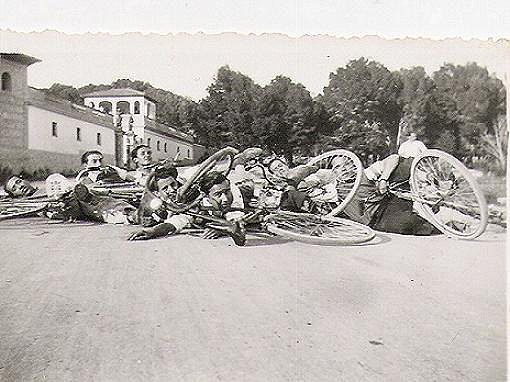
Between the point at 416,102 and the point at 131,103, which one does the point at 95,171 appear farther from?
the point at 416,102

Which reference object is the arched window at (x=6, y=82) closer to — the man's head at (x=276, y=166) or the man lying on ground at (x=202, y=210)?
the man lying on ground at (x=202, y=210)

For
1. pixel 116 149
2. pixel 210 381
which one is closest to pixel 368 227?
pixel 210 381

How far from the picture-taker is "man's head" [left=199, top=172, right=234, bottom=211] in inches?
107

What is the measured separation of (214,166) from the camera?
9.02ft

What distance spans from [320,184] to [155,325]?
1.04 meters

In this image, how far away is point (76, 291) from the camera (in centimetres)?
246

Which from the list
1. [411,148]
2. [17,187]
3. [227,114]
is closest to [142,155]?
[227,114]

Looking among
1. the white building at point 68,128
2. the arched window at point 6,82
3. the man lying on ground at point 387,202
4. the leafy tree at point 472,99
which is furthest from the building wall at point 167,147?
the leafy tree at point 472,99

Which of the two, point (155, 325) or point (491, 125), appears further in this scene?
point (491, 125)

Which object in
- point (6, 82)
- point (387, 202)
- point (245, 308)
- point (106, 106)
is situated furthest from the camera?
point (387, 202)

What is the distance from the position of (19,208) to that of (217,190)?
91cm

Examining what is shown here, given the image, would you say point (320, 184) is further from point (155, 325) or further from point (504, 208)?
point (155, 325)

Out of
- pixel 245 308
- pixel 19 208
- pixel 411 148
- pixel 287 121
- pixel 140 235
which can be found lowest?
pixel 245 308

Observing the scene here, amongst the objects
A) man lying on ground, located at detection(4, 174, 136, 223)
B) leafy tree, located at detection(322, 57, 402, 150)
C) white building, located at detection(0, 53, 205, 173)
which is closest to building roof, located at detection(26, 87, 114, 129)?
white building, located at detection(0, 53, 205, 173)
